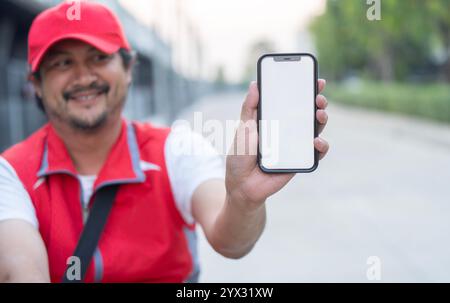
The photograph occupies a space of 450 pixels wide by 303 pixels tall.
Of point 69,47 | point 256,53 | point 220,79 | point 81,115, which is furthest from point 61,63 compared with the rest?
point 220,79

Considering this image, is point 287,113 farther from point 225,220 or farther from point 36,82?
point 36,82

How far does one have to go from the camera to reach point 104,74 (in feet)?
6.67

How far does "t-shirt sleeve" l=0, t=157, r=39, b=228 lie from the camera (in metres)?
1.75

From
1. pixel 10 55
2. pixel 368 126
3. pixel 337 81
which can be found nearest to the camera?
pixel 10 55

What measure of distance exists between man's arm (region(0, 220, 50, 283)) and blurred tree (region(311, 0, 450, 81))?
1529cm

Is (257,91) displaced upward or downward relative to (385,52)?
downward

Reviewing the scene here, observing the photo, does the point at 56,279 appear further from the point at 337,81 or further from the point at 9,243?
the point at 337,81

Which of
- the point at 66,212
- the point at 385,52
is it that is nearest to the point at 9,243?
the point at 66,212

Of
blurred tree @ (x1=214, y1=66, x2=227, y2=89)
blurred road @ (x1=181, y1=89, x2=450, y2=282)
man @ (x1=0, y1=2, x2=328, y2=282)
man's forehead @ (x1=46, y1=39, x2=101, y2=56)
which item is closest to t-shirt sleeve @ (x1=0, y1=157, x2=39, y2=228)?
man @ (x1=0, y1=2, x2=328, y2=282)

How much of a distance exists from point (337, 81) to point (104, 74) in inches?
2175

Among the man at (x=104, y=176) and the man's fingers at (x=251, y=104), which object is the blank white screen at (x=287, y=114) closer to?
the man's fingers at (x=251, y=104)

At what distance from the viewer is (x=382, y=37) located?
99.1 ft

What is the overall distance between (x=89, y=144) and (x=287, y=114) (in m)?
0.93

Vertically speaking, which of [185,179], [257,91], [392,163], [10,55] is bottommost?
[392,163]
